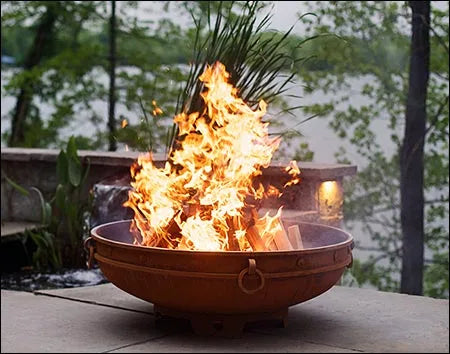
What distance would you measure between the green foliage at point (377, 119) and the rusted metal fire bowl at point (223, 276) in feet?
13.7

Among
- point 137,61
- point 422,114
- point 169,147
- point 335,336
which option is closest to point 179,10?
point 137,61

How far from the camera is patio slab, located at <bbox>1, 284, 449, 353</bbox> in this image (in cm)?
266

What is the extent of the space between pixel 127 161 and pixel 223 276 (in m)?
2.43

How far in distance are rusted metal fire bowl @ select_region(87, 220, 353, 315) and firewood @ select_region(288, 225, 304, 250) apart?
1.06 ft

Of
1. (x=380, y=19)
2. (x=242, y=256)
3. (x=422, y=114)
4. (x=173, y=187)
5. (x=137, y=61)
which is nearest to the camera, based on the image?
(x=242, y=256)

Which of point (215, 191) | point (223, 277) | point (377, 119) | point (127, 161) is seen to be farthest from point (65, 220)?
point (377, 119)

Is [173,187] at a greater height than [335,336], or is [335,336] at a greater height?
[173,187]

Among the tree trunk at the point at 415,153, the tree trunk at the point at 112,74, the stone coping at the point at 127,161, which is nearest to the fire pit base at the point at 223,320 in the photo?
the stone coping at the point at 127,161

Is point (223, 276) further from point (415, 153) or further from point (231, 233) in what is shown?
point (415, 153)

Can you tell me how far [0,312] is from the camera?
3158 mm

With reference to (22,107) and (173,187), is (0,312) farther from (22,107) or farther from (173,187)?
(22,107)

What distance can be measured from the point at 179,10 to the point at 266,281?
623 cm

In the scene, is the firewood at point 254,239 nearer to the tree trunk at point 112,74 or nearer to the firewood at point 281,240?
the firewood at point 281,240

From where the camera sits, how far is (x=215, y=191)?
117 inches
